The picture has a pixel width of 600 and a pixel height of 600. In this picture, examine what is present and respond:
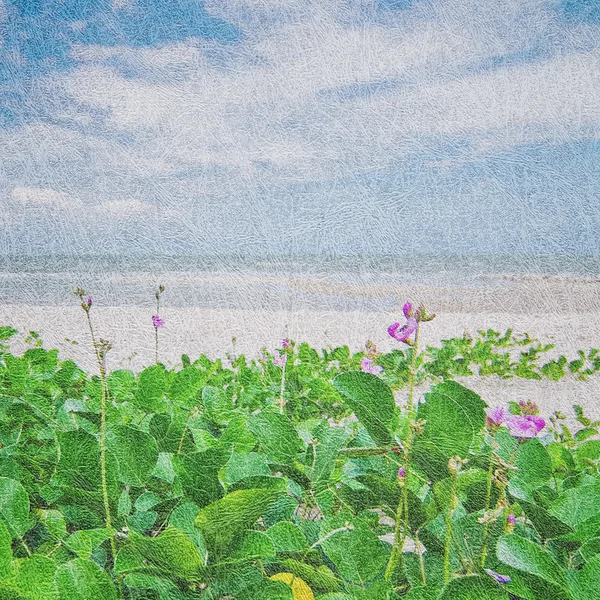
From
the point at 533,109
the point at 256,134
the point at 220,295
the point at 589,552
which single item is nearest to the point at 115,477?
the point at 589,552

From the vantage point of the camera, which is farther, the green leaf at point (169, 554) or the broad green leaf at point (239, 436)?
the broad green leaf at point (239, 436)

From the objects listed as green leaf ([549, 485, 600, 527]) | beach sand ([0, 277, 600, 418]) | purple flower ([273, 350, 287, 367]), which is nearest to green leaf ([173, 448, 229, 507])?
green leaf ([549, 485, 600, 527])

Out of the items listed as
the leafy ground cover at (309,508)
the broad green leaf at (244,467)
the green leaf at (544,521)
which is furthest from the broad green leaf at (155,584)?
the green leaf at (544,521)

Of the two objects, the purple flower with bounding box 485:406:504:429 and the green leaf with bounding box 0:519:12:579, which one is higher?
the purple flower with bounding box 485:406:504:429

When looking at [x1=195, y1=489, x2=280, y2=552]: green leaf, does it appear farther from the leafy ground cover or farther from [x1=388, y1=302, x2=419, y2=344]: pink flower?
[x1=388, y1=302, x2=419, y2=344]: pink flower

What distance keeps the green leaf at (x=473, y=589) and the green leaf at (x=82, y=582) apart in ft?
0.56

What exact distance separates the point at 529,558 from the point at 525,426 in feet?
0.40

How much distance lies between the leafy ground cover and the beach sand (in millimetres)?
1340

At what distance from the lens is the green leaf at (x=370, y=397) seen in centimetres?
39

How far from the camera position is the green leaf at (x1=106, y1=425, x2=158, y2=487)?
0.45 metres

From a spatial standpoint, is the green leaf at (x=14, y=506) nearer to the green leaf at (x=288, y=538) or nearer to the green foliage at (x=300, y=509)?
the green foliage at (x=300, y=509)

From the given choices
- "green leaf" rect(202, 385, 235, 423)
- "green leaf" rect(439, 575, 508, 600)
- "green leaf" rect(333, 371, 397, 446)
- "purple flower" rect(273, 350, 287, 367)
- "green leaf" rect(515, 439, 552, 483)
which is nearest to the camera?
"green leaf" rect(439, 575, 508, 600)

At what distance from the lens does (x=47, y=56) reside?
6.48ft

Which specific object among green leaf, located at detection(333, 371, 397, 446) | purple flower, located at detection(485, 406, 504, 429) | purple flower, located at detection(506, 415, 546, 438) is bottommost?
purple flower, located at detection(506, 415, 546, 438)
